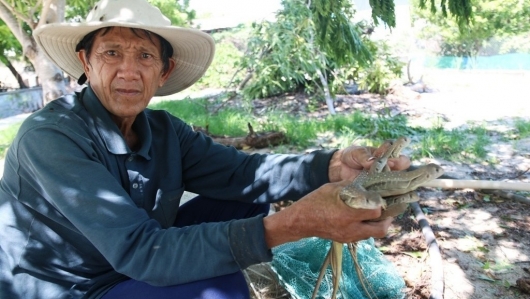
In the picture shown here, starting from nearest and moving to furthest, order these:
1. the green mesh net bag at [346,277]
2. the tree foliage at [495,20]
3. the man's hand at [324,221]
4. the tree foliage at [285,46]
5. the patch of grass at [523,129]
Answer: the man's hand at [324,221], the green mesh net bag at [346,277], the patch of grass at [523,129], the tree foliage at [285,46], the tree foliage at [495,20]

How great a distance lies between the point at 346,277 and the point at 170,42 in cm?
139

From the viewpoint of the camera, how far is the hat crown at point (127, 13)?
164 centimetres

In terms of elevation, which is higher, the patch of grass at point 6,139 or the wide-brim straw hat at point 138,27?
the wide-brim straw hat at point 138,27

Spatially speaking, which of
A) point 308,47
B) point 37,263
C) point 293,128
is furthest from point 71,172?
point 308,47

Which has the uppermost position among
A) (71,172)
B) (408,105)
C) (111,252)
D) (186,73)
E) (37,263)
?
(186,73)

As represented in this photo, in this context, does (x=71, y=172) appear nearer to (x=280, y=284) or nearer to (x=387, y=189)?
(x=387, y=189)

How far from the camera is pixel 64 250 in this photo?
1.51 metres

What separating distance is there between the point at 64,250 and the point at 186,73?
1.06 meters

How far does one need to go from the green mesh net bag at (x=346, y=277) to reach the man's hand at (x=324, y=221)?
2.81ft

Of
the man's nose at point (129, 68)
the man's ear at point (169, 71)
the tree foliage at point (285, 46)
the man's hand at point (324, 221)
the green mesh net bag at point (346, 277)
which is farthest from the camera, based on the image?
the tree foliage at point (285, 46)

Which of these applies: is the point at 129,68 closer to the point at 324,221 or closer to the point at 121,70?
the point at 121,70

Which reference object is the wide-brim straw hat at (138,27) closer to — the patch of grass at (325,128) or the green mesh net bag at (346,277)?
the green mesh net bag at (346,277)

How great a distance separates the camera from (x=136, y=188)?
5.40 feet

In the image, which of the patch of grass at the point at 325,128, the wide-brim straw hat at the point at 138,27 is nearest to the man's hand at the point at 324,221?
the wide-brim straw hat at the point at 138,27
